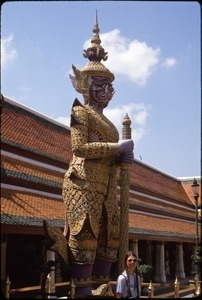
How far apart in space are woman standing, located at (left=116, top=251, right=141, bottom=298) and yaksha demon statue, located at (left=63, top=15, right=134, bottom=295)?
3.41ft

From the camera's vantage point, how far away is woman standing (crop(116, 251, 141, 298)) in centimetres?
420

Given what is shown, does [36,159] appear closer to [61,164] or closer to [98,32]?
[61,164]

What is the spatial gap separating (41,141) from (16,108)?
155 cm

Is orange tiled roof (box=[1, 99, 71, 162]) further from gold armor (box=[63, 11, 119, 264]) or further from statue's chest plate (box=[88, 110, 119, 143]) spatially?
statue's chest plate (box=[88, 110, 119, 143])

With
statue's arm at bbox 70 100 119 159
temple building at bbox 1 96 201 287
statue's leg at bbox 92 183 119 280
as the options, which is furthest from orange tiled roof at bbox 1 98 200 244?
statue's arm at bbox 70 100 119 159

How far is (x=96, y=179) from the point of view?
5.52m

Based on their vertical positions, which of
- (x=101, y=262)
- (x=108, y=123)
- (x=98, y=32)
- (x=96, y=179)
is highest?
(x=98, y=32)

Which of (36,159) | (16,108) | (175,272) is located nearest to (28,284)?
(36,159)

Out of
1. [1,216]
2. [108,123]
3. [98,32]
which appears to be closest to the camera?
[108,123]

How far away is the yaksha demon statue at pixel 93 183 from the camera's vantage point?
5.33 meters

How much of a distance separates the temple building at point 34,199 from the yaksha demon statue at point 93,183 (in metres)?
1.61

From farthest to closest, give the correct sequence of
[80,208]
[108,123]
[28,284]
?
[28,284] → [108,123] → [80,208]

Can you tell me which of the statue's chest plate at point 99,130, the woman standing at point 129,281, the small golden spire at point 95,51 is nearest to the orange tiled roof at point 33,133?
the small golden spire at point 95,51

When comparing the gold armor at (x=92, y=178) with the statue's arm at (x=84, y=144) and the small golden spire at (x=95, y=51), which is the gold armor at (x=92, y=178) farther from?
the small golden spire at (x=95, y=51)
